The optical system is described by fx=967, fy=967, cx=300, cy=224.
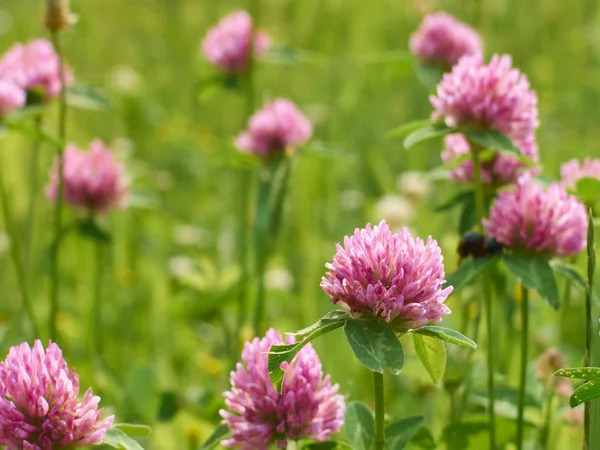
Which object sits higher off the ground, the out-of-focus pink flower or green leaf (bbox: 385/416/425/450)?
the out-of-focus pink flower

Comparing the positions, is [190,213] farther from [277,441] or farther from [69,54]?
[277,441]

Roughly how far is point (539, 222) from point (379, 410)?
443mm

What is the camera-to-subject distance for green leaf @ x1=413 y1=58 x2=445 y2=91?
2.23 m

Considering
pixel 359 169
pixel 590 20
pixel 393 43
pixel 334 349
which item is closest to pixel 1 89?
pixel 334 349

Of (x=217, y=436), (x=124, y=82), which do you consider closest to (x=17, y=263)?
(x=217, y=436)

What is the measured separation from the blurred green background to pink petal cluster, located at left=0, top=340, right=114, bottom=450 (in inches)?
13.1

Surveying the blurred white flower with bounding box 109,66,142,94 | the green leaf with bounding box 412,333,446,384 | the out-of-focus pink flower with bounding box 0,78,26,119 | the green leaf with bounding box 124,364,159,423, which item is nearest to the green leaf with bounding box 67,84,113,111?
the out-of-focus pink flower with bounding box 0,78,26,119

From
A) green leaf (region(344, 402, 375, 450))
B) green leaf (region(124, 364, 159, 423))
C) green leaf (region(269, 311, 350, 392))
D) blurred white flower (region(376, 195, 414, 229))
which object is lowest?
green leaf (region(344, 402, 375, 450))

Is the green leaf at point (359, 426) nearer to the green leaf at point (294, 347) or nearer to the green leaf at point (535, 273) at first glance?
the green leaf at point (294, 347)

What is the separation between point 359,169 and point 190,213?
0.66 meters

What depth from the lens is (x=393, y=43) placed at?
4.66 m

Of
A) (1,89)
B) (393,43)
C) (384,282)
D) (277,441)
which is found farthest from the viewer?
(393,43)

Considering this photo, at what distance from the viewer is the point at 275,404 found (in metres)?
1.12

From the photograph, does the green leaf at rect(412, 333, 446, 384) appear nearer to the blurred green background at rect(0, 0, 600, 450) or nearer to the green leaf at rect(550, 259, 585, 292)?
the blurred green background at rect(0, 0, 600, 450)
